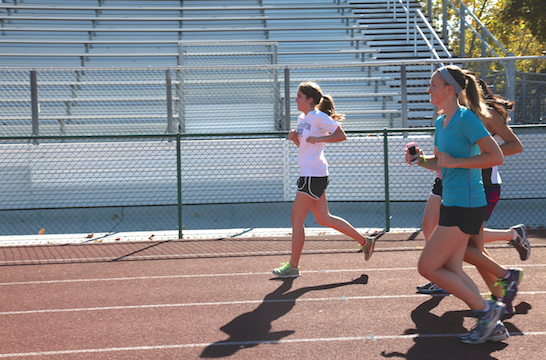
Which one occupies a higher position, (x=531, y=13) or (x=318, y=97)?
(x=531, y=13)

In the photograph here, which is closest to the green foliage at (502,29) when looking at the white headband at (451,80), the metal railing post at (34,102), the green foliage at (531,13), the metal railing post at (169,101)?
the green foliage at (531,13)

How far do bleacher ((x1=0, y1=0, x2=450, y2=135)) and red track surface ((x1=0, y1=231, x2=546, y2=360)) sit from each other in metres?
4.19

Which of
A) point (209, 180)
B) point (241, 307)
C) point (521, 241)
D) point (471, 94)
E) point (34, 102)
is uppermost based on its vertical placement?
point (34, 102)

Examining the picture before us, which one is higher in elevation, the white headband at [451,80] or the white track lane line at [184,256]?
the white headband at [451,80]

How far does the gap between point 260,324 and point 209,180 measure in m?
5.66

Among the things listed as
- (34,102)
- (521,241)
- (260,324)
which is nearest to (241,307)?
(260,324)

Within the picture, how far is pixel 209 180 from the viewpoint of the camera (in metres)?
9.68

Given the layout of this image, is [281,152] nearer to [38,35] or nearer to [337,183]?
[337,183]

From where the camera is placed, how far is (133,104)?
11414mm

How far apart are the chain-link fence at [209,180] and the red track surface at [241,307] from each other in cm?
229

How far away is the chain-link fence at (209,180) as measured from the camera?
30.4 ft

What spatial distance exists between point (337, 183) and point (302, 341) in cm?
598

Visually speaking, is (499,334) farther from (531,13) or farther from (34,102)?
(531,13)

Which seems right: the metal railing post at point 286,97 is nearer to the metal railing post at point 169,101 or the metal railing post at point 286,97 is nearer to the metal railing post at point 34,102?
the metal railing post at point 169,101
